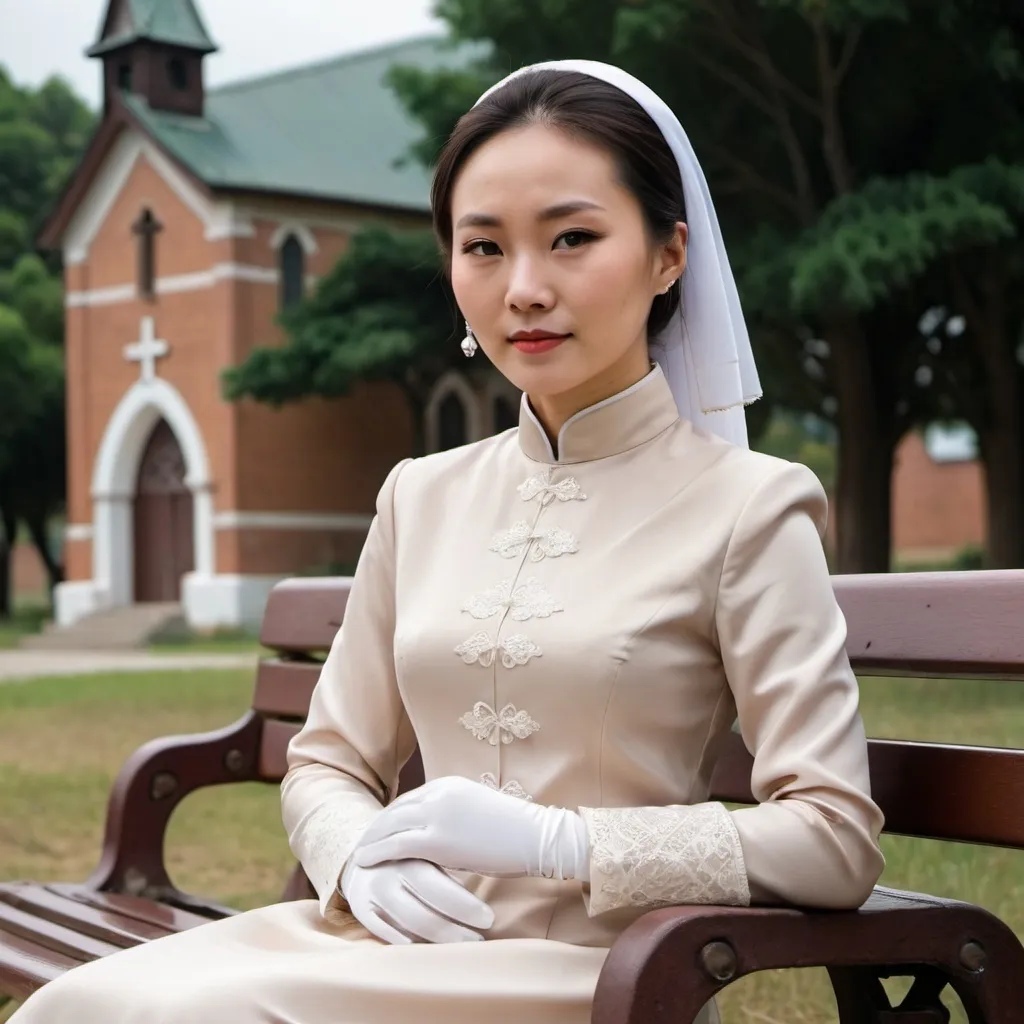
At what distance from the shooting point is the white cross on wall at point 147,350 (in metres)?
25.8

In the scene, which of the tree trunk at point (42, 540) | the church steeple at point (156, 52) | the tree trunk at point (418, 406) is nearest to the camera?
the tree trunk at point (418, 406)

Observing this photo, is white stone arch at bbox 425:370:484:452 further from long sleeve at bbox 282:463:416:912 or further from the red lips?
the red lips

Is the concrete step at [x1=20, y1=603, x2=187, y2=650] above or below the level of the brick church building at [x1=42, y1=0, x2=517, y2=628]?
below

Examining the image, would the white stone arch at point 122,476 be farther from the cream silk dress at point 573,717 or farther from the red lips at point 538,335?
the red lips at point 538,335

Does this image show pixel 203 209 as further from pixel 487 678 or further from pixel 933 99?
pixel 487 678

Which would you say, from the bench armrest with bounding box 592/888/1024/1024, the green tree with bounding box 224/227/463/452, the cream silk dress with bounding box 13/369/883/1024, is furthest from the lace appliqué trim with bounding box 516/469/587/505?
the green tree with bounding box 224/227/463/452

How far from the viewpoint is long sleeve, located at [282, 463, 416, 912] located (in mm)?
2396

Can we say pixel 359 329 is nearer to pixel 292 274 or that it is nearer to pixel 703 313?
pixel 292 274

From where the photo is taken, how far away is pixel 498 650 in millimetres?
2145

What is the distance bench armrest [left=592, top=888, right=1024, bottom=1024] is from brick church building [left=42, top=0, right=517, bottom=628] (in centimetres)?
2253

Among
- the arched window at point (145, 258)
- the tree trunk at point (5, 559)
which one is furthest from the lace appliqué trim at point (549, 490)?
the tree trunk at point (5, 559)

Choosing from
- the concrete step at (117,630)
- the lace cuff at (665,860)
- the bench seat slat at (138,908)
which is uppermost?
the lace cuff at (665,860)

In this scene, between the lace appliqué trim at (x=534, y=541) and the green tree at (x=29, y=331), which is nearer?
the lace appliqué trim at (x=534, y=541)

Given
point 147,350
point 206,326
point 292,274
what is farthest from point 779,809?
point 147,350
